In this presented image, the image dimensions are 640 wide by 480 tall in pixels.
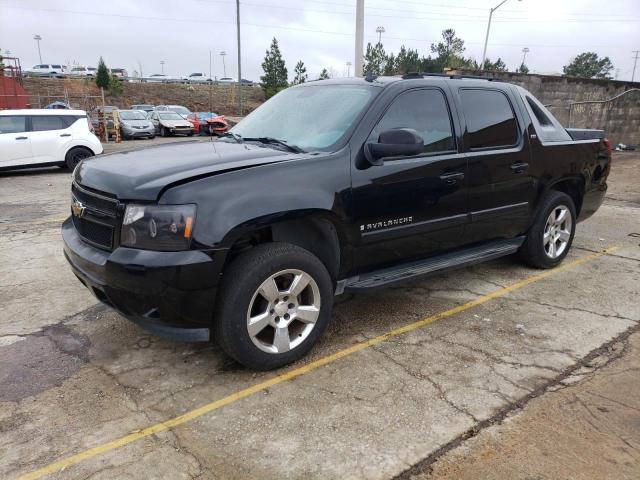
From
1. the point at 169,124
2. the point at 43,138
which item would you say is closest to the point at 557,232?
the point at 43,138

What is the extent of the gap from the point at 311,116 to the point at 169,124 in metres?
23.6

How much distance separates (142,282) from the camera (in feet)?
8.92

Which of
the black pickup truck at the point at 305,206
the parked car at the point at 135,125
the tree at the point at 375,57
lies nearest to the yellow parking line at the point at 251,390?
the black pickup truck at the point at 305,206

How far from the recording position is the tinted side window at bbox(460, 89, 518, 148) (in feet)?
13.5

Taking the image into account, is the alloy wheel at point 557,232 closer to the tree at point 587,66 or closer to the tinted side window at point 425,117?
the tinted side window at point 425,117

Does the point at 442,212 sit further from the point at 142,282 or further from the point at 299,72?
the point at 299,72

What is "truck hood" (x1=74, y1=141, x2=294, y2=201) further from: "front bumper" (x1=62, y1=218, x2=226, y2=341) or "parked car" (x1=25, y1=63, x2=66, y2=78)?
"parked car" (x1=25, y1=63, x2=66, y2=78)

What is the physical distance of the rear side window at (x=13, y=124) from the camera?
39.3 feet

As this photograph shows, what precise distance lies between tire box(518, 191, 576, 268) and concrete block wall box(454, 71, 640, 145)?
13.1 metres

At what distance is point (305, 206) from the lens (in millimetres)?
3062

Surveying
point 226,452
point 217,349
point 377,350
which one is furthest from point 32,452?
point 377,350

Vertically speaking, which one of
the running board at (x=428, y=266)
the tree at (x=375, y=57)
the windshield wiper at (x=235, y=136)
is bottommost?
the running board at (x=428, y=266)

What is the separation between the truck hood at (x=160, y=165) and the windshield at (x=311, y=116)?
0.30m

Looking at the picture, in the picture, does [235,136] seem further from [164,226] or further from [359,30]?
[359,30]
